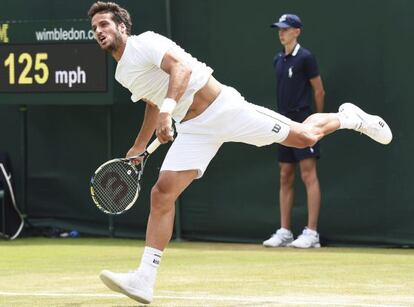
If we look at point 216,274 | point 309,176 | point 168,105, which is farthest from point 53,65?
point 168,105

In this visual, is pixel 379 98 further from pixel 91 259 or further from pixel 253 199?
pixel 91 259

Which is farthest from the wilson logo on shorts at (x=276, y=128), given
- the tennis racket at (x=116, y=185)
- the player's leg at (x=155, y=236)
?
the tennis racket at (x=116, y=185)

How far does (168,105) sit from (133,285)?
1.00 m

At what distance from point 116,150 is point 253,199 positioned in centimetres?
158

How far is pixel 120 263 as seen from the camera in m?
9.12

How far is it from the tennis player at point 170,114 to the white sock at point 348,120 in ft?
3.22

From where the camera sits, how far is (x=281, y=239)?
10461mm

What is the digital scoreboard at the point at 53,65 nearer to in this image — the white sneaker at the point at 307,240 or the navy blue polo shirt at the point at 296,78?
the navy blue polo shirt at the point at 296,78

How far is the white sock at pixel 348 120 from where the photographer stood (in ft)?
26.2

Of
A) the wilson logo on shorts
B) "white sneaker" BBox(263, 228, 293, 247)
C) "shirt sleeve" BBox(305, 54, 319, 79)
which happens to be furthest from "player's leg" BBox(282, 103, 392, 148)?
"white sneaker" BBox(263, 228, 293, 247)

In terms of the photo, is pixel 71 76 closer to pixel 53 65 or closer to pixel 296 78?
pixel 53 65

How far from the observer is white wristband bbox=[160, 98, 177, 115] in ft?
20.4

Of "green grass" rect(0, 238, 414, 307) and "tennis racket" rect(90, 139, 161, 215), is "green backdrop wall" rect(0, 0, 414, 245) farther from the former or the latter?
"tennis racket" rect(90, 139, 161, 215)

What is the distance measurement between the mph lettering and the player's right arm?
13.0 feet
